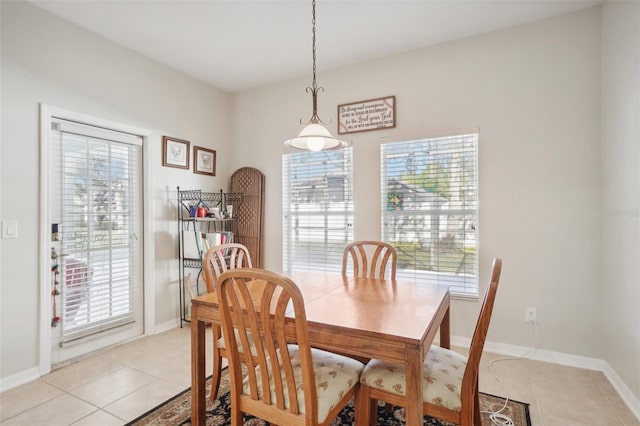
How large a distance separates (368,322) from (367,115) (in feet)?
7.82

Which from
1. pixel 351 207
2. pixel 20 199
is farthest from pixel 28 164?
pixel 351 207

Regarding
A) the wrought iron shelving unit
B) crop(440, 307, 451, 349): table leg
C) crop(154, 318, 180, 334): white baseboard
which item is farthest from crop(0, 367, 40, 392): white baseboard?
crop(440, 307, 451, 349): table leg

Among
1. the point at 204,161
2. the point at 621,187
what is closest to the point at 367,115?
Result: the point at 204,161

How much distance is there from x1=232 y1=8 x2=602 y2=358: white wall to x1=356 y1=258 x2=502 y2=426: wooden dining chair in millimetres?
1453

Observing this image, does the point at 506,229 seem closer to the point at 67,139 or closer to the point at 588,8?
the point at 588,8

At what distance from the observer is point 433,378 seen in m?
1.41

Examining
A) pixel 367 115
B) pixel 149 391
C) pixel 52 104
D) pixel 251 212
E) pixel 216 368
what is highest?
pixel 367 115

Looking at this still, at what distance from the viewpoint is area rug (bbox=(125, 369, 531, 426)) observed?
183 cm

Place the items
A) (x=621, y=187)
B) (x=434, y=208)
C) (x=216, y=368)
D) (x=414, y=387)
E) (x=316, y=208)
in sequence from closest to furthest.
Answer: (x=414, y=387), (x=216, y=368), (x=621, y=187), (x=434, y=208), (x=316, y=208)

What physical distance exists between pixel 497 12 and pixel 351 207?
2.03m

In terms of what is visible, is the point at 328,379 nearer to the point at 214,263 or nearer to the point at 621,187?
the point at 214,263

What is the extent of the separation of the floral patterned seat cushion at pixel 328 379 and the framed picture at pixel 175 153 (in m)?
2.56

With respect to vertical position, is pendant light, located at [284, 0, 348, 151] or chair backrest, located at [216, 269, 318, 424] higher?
pendant light, located at [284, 0, 348, 151]

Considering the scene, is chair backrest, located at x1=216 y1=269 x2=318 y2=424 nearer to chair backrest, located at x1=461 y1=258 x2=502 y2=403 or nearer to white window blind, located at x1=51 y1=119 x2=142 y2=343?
chair backrest, located at x1=461 y1=258 x2=502 y2=403
